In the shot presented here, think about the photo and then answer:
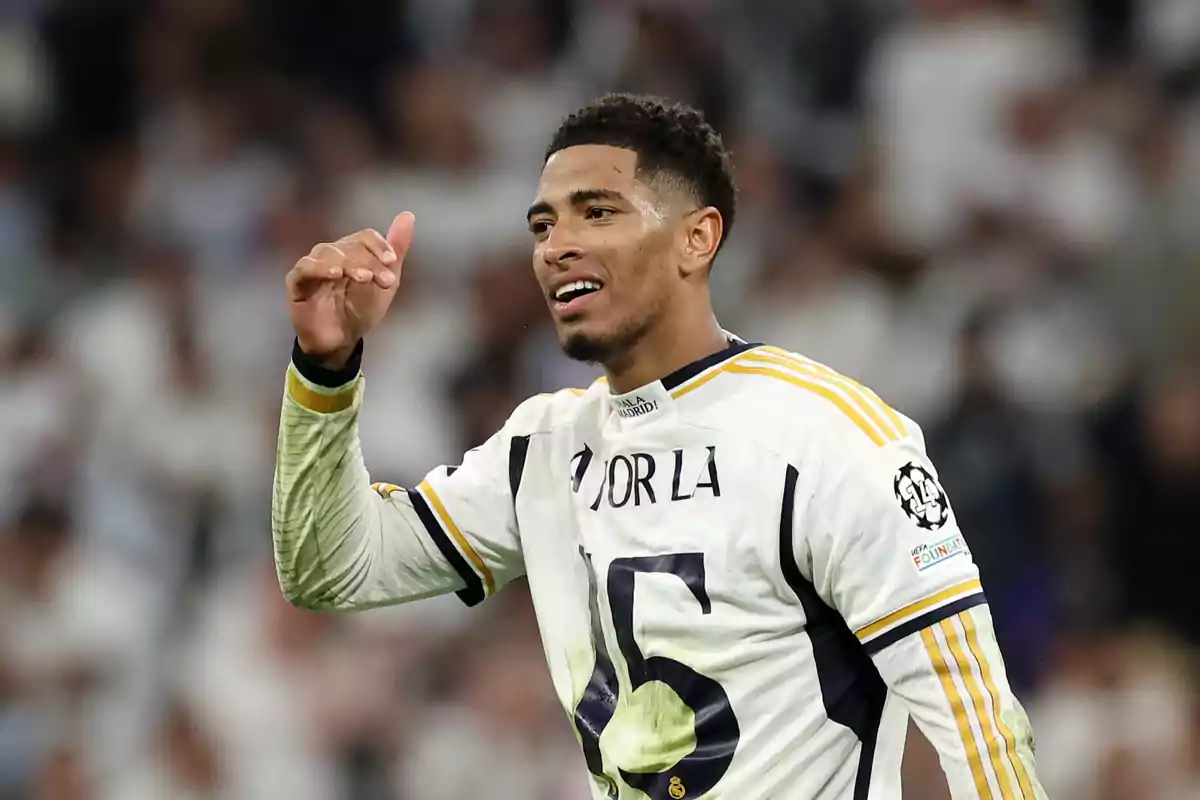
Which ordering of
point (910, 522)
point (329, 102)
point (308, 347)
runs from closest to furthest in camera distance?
point (910, 522)
point (308, 347)
point (329, 102)

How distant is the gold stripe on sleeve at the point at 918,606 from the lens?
96.5 inches

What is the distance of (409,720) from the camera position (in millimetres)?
5426

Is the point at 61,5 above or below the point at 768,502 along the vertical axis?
above

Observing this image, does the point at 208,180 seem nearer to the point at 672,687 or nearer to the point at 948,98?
the point at 948,98

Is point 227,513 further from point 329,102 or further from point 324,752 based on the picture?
point 329,102

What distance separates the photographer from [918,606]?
2.45 metres

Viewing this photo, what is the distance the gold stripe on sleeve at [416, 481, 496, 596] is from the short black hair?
25.1 inches

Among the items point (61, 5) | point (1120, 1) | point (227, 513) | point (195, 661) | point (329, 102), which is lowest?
point (195, 661)

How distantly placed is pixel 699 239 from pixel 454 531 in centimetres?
68

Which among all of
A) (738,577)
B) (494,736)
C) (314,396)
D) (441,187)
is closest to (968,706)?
(738,577)

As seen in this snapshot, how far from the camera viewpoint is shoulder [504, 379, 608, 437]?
298cm

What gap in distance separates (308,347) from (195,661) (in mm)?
3182

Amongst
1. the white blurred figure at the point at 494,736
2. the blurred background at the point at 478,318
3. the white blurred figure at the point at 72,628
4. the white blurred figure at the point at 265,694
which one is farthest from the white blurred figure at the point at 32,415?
the white blurred figure at the point at 494,736

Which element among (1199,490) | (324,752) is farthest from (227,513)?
(1199,490)
